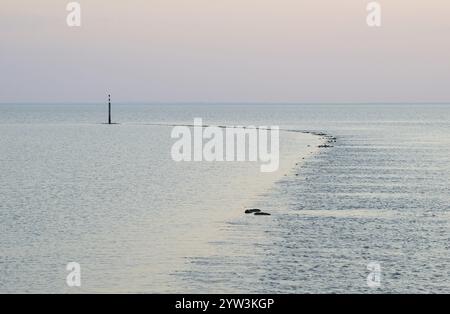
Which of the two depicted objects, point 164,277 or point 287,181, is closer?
point 164,277

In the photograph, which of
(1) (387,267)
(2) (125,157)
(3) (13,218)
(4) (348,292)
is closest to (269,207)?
(3) (13,218)

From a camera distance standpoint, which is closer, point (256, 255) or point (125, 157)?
point (256, 255)

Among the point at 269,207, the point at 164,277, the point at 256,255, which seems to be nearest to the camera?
the point at 164,277

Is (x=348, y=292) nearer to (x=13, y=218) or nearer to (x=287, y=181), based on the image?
(x=13, y=218)

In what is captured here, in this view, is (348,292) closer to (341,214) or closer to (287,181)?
(341,214)

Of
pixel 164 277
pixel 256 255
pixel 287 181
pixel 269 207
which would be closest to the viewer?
pixel 164 277

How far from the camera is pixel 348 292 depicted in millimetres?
22844

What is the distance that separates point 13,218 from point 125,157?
44.9 meters

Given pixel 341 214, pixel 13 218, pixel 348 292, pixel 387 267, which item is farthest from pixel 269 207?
pixel 348 292

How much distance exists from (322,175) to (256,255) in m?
29.1

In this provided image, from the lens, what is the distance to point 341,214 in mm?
36625

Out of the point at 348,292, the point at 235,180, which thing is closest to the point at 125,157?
the point at 235,180
